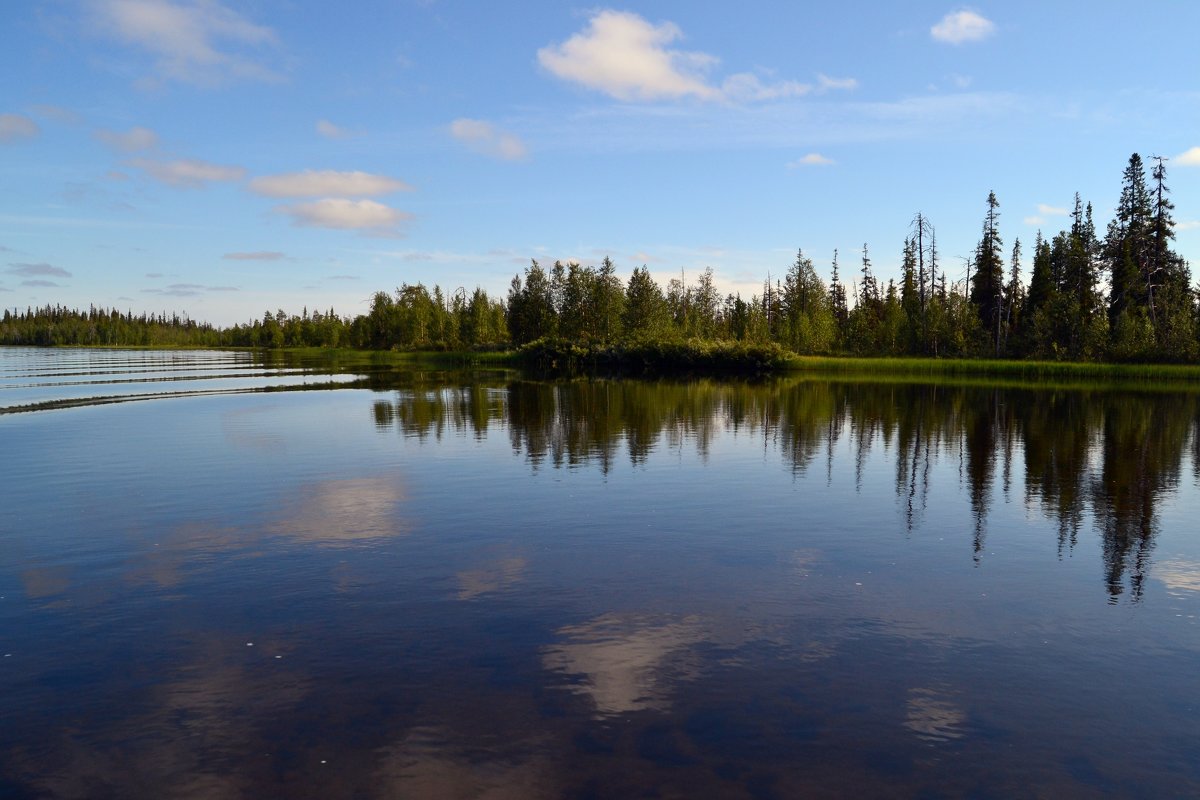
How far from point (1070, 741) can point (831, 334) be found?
4557 inches

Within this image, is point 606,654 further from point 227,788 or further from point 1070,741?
point 1070,741


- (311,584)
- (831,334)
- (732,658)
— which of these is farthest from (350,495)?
(831,334)

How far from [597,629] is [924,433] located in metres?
30.5

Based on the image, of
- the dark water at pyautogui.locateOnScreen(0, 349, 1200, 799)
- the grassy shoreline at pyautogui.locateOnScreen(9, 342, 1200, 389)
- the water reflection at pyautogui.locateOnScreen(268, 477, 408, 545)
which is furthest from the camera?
the grassy shoreline at pyautogui.locateOnScreen(9, 342, 1200, 389)

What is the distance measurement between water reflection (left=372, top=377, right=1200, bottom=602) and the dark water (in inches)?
13.2

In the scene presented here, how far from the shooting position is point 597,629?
1266 centimetres

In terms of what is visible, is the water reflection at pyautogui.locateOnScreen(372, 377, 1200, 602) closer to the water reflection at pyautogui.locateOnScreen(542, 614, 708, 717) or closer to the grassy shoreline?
the water reflection at pyautogui.locateOnScreen(542, 614, 708, 717)

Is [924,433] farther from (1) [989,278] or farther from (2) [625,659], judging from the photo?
(1) [989,278]

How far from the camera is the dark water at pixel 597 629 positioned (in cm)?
884

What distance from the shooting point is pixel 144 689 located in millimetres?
10523

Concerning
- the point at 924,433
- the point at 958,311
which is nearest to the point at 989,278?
the point at 958,311

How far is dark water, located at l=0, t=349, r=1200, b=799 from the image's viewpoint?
29.0 ft

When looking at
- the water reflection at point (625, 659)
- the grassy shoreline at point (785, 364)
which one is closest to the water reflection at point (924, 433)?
the water reflection at point (625, 659)

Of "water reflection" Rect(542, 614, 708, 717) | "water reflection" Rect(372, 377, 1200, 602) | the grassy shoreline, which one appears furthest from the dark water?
the grassy shoreline
